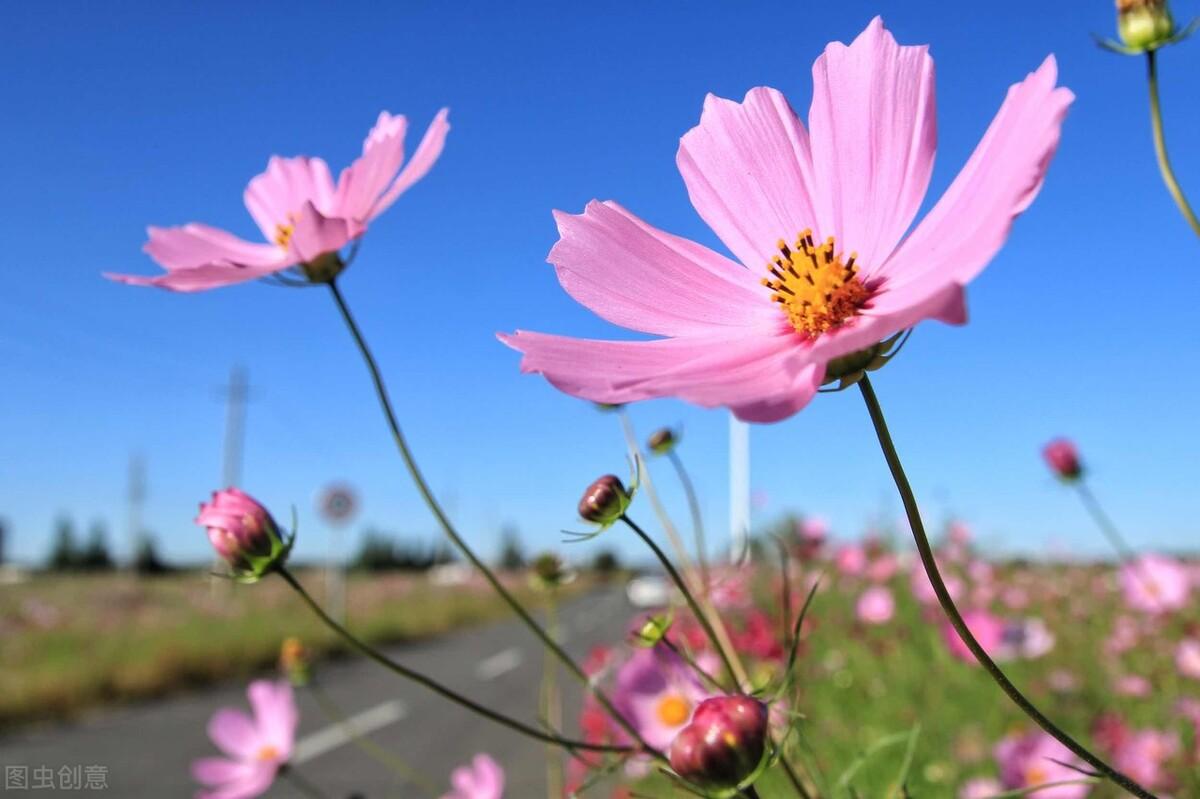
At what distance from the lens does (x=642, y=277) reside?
0.45 meters

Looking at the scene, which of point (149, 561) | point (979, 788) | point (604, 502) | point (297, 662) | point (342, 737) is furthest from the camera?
point (149, 561)

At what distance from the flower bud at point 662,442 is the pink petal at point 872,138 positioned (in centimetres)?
49

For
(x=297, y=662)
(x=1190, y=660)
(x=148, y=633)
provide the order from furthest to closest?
(x=148, y=633) → (x=1190, y=660) → (x=297, y=662)

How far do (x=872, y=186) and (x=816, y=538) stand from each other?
182 cm

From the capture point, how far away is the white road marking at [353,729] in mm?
5332

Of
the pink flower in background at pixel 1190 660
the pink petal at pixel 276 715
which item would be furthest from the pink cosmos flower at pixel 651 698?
the pink flower in background at pixel 1190 660

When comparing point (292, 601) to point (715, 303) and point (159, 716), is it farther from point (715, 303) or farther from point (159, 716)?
point (715, 303)

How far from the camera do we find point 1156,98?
0.39 meters

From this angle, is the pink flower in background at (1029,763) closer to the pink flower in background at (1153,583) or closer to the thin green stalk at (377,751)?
the thin green stalk at (377,751)

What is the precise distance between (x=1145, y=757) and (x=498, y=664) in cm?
798

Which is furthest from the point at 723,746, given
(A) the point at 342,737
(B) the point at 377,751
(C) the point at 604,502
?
(A) the point at 342,737

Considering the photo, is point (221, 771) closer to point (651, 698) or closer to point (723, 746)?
point (651, 698)

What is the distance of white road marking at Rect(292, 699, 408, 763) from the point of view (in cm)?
533

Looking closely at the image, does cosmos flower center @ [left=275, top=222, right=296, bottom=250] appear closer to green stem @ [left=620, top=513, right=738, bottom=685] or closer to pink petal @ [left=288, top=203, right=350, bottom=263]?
pink petal @ [left=288, top=203, right=350, bottom=263]
